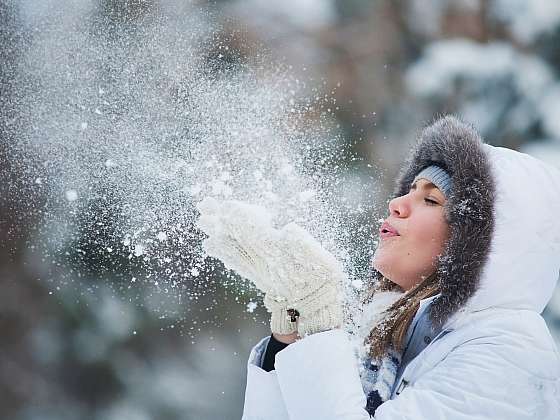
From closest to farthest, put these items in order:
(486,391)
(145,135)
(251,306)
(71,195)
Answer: (486,391) < (145,135) < (71,195) < (251,306)

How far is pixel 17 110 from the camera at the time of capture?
213 centimetres

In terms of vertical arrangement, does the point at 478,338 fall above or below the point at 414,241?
below

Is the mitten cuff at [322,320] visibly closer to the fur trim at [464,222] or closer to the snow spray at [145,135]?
the fur trim at [464,222]

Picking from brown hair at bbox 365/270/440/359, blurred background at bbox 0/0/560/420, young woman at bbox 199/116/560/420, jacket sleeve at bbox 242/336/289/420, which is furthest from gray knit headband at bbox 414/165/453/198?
blurred background at bbox 0/0/560/420

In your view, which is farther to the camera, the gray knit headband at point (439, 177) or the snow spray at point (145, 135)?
the snow spray at point (145, 135)

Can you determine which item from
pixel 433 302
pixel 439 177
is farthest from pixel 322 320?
pixel 439 177

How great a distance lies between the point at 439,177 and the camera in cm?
90

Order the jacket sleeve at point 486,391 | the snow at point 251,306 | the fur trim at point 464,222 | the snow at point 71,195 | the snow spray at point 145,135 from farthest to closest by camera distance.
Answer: the snow at point 251,306 → the snow at point 71,195 → the snow spray at point 145,135 → the fur trim at point 464,222 → the jacket sleeve at point 486,391

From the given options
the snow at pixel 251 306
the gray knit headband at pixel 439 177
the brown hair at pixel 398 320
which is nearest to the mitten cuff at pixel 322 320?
the brown hair at pixel 398 320

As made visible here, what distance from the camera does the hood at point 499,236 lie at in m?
0.76

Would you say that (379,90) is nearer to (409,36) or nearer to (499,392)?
(409,36)

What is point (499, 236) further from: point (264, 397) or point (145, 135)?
point (145, 135)

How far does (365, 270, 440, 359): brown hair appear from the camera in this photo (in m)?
0.84

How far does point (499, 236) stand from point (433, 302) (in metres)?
0.13
